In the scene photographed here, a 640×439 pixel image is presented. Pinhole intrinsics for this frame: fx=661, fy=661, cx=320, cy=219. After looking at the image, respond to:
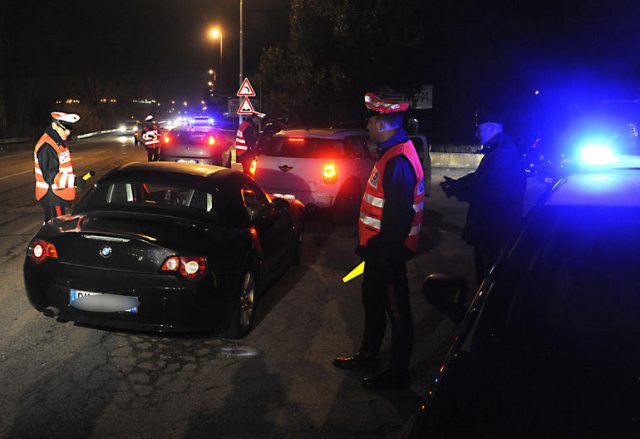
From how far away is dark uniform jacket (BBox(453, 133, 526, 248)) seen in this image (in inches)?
223

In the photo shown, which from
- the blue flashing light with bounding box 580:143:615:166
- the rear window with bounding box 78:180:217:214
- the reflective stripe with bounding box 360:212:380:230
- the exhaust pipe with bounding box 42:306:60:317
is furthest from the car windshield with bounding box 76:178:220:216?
the blue flashing light with bounding box 580:143:615:166

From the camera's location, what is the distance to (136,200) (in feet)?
20.3

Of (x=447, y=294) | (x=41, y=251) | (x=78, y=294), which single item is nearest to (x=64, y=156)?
(x=41, y=251)

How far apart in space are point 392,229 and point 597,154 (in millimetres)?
7389

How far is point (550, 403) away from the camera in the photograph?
2029 mm

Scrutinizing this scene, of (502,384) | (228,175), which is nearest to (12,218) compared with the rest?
(228,175)

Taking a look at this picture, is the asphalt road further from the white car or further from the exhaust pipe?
the white car

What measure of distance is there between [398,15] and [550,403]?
71.7 feet

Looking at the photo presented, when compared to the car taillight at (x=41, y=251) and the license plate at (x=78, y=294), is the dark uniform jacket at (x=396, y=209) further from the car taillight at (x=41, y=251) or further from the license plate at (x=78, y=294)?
the car taillight at (x=41, y=251)

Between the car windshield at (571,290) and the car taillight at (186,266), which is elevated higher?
the car windshield at (571,290)

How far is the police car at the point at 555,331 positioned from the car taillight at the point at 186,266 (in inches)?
85.9

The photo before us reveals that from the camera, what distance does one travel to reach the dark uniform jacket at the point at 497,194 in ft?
18.6

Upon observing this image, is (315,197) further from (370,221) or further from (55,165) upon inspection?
(370,221)

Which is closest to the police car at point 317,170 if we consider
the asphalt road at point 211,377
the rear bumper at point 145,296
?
the asphalt road at point 211,377
